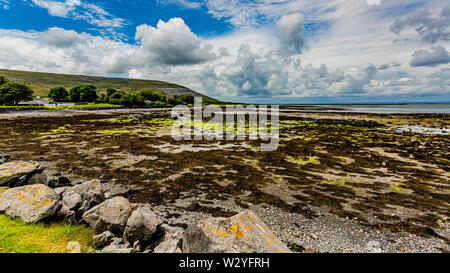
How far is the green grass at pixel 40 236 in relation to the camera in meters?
4.79

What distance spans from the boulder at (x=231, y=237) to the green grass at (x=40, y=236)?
270cm

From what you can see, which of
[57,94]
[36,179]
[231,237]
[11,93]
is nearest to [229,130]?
[36,179]

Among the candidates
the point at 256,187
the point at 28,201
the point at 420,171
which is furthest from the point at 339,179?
the point at 28,201

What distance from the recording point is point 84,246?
5.48 meters

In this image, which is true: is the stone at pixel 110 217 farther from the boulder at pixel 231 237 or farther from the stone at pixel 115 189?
the stone at pixel 115 189

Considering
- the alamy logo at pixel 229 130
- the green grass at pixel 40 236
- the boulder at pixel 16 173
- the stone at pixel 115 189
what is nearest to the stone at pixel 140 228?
the green grass at pixel 40 236

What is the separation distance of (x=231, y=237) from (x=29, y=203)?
19.8ft

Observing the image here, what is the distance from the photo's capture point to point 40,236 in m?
5.34

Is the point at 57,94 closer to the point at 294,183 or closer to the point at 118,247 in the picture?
the point at 294,183

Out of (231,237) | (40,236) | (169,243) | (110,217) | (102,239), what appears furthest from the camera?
(110,217)

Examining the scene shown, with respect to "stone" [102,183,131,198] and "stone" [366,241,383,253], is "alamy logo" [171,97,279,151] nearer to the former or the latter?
"stone" [102,183,131,198]

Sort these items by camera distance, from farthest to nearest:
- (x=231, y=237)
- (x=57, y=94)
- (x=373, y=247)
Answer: (x=57, y=94) < (x=373, y=247) < (x=231, y=237)

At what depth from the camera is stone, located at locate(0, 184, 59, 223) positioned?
5906 millimetres
